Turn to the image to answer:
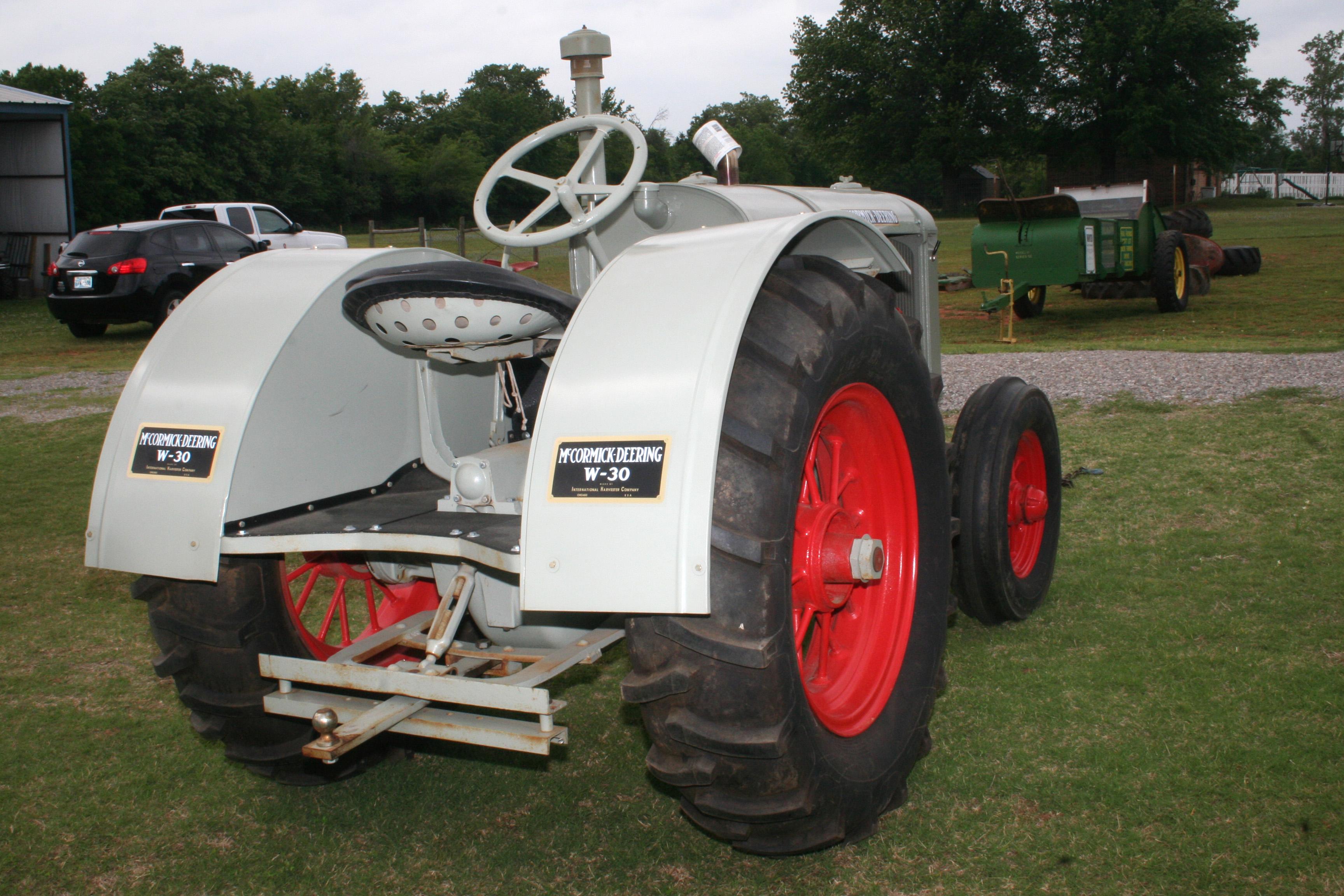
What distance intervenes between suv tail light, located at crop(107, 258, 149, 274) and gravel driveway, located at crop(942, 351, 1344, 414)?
34.2 feet

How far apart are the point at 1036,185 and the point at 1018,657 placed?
57.6 metres

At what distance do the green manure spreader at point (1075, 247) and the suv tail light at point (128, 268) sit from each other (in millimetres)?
10634

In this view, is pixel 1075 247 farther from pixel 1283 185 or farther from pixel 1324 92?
pixel 1324 92

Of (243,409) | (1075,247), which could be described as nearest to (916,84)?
(1075,247)

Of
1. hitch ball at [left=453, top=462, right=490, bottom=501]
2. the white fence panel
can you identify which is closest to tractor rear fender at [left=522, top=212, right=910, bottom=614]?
hitch ball at [left=453, top=462, right=490, bottom=501]

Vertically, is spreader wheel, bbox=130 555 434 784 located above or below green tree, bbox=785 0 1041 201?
below

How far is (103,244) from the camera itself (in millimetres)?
14312

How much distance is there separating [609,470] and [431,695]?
649mm

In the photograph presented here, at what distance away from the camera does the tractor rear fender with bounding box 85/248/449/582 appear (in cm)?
238

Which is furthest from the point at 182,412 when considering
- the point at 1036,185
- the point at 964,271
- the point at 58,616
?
the point at 1036,185

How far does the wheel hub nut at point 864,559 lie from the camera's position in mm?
2316

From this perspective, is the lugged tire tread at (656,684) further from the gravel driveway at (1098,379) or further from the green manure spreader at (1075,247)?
the green manure spreader at (1075,247)

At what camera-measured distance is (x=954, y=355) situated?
1061 cm

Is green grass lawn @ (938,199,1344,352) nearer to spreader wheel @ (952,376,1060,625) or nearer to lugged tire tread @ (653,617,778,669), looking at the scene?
spreader wheel @ (952,376,1060,625)
